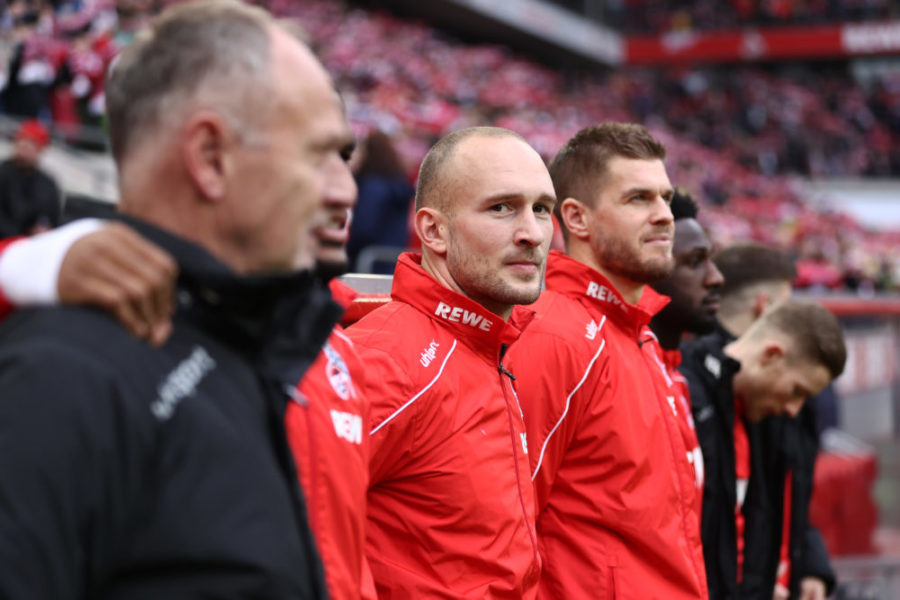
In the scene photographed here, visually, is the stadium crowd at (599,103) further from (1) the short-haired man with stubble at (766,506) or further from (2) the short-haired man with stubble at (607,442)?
(2) the short-haired man with stubble at (607,442)

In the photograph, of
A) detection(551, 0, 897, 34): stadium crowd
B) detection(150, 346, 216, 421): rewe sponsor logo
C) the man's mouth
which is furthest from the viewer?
detection(551, 0, 897, 34): stadium crowd

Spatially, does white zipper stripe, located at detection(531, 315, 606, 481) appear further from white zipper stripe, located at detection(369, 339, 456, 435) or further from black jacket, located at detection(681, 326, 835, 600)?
black jacket, located at detection(681, 326, 835, 600)

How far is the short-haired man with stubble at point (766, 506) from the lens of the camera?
3324mm

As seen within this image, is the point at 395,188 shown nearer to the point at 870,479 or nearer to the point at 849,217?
the point at 870,479

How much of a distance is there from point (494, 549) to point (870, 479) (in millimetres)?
5919

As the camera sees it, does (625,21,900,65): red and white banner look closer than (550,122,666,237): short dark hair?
No

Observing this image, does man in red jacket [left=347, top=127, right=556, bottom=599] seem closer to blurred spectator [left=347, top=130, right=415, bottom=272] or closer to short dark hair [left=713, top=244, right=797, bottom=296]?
short dark hair [left=713, top=244, right=797, bottom=296]

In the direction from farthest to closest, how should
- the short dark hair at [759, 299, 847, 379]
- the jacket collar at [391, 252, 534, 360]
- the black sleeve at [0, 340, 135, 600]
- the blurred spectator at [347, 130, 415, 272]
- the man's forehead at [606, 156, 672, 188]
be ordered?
the blurred spectator at [347, 130, 415, 272] → the short dark hair at [759, 299, 847, 379] → the man's forehead at [606, 156, 672, 188] → the jacket collar at [391, 252, 534, 360] → the black sleeve at [0, 340, 135, 600]

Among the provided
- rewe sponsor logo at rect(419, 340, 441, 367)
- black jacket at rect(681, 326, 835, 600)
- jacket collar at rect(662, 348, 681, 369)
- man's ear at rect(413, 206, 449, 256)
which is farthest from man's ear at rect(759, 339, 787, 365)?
rewe sponsor logo at rect(419, 340, 441, 367)

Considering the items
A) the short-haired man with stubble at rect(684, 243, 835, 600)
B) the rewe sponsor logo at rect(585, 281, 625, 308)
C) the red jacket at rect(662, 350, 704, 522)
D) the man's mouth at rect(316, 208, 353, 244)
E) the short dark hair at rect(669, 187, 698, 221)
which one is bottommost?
the short-haired man with stubble at rect(684, 243, 835, 600)

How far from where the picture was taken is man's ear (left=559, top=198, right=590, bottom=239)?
300 cm

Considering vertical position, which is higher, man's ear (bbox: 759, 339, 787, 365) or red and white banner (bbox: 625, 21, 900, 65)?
red and white banner (bbox: 625, 21, 900, 65)

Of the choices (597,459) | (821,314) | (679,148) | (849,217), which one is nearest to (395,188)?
(821,314)

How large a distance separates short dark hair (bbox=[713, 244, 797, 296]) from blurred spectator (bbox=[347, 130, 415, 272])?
212 cm
